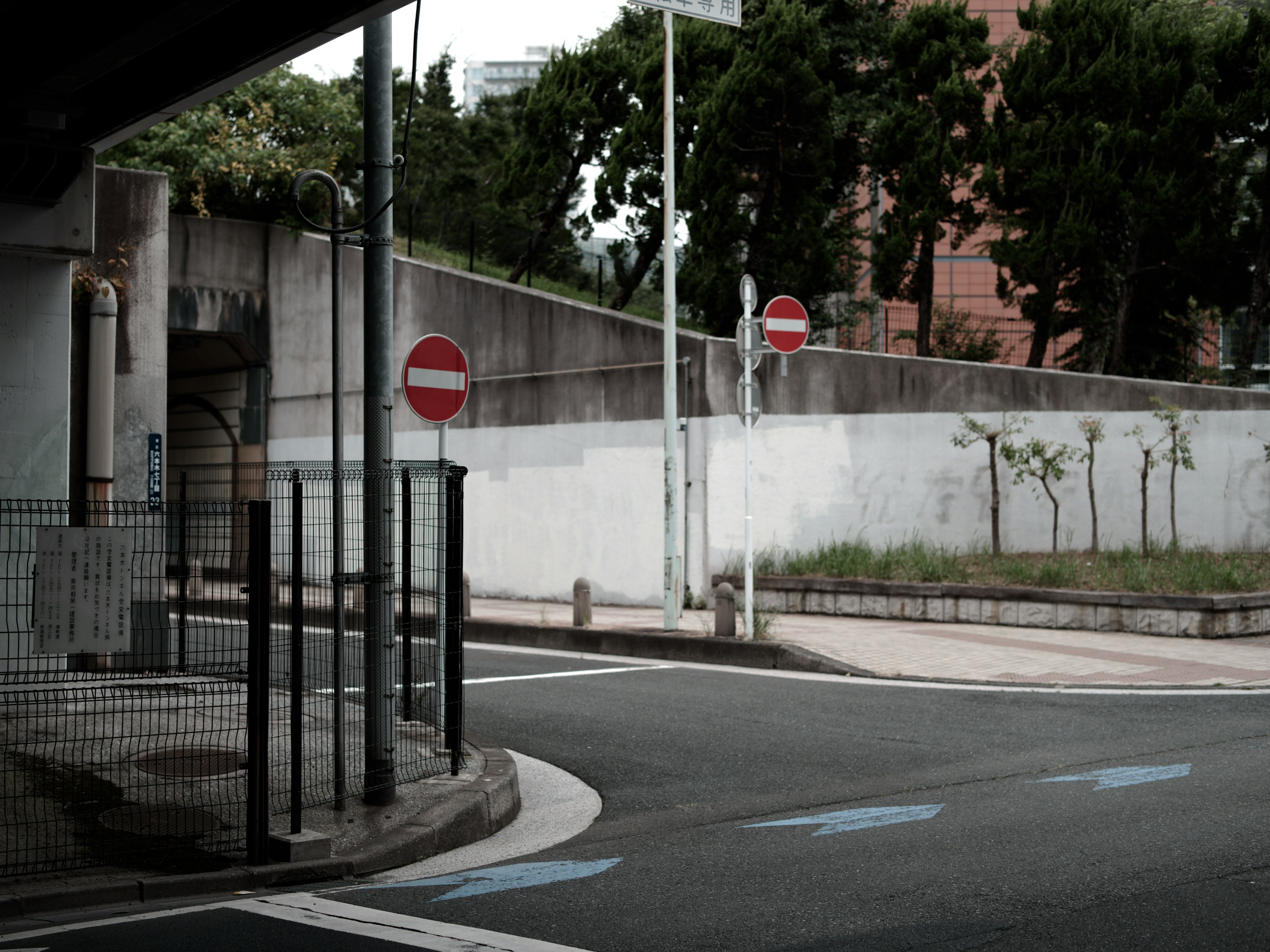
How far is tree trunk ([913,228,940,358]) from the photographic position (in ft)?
71.3

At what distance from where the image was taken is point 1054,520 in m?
17.2

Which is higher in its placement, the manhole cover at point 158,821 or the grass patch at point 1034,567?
the grass patch at point 1034,567

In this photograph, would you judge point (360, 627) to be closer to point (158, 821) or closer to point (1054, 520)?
point (158, 821)

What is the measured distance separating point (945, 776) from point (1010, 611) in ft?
25.8

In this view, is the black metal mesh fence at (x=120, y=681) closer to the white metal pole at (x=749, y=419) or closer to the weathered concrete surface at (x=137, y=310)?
the weathered concrete surface at (x=137, y=310)

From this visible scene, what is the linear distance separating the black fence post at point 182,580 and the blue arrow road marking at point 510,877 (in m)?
1.73

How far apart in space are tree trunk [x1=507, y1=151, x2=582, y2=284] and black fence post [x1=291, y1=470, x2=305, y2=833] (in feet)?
61.5

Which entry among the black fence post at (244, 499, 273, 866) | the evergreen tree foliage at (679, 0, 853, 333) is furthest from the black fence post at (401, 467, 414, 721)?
the evergreen tree foliage at (679, 0, 853, 333)

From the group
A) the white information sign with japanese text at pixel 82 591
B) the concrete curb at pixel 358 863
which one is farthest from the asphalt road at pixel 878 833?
the white information sign with japanese text at pixel 82 591

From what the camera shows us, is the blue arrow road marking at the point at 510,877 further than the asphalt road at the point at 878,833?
Yes

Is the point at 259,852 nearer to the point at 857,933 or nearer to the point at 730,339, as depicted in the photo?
the point at 857,933

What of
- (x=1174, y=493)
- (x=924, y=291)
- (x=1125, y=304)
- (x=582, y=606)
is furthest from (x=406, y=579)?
(x=1125, y=304)

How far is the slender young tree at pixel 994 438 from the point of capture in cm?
1716

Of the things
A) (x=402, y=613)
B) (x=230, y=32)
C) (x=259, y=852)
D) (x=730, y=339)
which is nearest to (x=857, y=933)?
(x=259, y=852)
